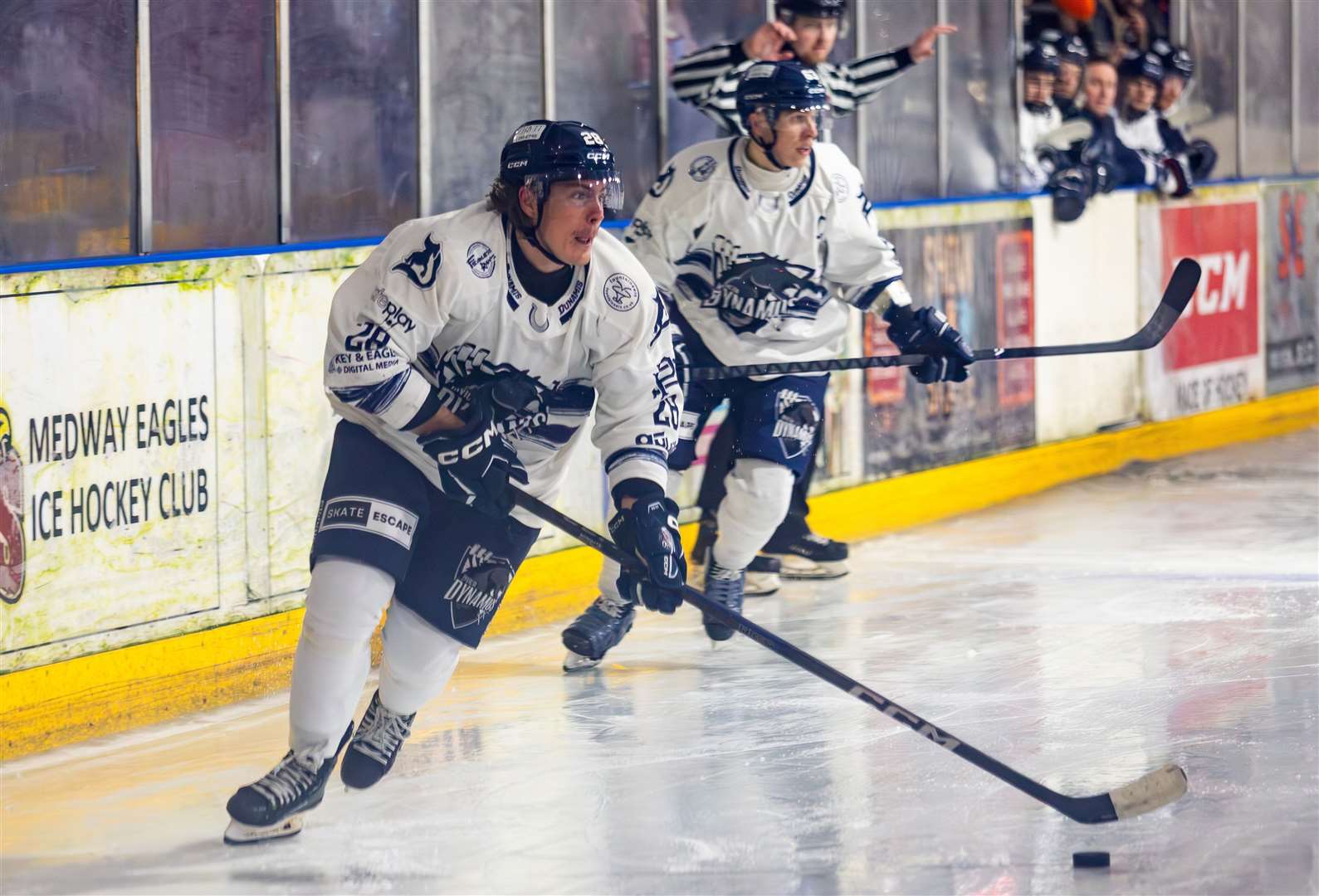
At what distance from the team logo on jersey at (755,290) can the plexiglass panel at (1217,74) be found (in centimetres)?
466

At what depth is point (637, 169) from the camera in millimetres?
6512

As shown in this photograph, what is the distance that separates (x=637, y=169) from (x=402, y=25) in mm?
1078

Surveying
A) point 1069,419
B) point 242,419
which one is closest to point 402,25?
point 242,419

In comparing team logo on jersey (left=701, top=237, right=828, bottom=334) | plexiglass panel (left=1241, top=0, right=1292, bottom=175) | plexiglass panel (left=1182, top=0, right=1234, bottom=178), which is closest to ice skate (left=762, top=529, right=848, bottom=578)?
team logo on jersey (left=701, top=237, right=828, bottom=334)

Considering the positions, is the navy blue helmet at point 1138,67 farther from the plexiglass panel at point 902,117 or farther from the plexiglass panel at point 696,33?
the plexiglass panel at point 696,33

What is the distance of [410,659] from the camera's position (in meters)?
3.69

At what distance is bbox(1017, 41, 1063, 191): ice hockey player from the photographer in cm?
802

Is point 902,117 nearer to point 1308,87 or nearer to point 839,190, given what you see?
point 839,190

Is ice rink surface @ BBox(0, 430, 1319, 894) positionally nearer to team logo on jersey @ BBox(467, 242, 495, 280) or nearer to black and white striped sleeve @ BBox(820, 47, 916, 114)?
team logo on jersey @ BBox(467, 242, 495, 280)

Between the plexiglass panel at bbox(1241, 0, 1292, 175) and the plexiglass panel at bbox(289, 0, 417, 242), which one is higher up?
the plexiglass panel at bbox(1241, 0, 1292, 175)

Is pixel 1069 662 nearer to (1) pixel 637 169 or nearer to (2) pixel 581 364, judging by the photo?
(2) pixel 581 364

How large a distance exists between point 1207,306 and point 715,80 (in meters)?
3.42

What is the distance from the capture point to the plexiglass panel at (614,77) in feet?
20.3

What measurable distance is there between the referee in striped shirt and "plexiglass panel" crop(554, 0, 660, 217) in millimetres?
144
